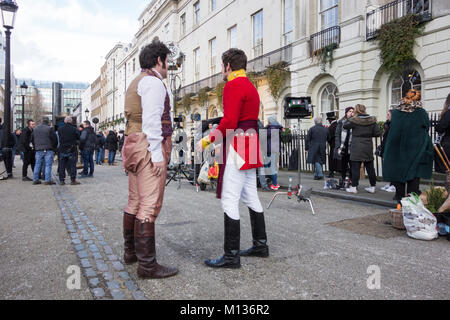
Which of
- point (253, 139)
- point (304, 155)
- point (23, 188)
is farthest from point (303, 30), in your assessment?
point (253, 139)

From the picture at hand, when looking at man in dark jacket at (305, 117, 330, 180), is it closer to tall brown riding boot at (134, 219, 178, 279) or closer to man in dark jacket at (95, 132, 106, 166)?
tall brown riding boot at (134, 219, 178, 279)

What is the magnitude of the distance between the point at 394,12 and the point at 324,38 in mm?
3502

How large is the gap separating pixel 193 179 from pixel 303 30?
1111 centimetres

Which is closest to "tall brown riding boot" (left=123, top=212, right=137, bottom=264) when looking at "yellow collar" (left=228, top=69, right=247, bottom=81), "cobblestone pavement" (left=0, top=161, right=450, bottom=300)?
"cobblestone pavement" (left=0, top=161, right=450, bottom=300)

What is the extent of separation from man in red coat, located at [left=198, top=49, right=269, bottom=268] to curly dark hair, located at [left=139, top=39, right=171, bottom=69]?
1.93 ft

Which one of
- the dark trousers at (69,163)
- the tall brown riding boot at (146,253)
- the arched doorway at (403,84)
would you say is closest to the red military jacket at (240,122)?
the tall brown riding boot at (146,253)

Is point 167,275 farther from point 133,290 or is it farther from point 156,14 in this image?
point 156,14

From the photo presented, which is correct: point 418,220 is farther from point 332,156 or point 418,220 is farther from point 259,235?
point 332,156

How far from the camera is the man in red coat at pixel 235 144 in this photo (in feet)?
10.7

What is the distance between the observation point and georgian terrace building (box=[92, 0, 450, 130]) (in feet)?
40.1

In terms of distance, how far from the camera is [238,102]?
322cm

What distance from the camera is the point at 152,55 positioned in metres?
3.28

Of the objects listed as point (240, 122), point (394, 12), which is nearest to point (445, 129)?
point (240, 122)

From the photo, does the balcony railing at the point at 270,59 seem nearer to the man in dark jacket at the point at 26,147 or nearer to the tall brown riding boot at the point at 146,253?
the man in dark jacket at the point at 26,147
